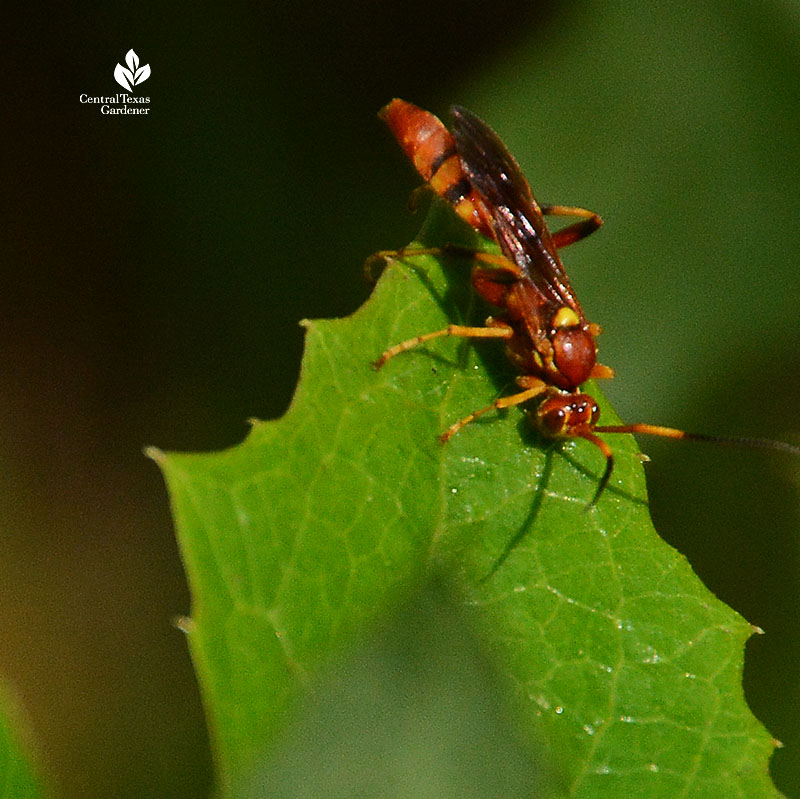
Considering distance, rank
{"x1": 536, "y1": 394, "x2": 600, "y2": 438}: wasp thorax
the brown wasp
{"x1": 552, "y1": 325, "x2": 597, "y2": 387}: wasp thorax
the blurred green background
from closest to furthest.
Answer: {"x1": 536, "y1": 394, "x2": 600, "y2": 438}: wasp thorax
the brown wasp
{"x1": 552, "y1": 325, "x2": 597, "y2": 387}: wasp thorax
the blurred green background

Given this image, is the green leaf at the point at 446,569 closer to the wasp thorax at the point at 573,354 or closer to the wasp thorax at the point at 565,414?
the wasp thorax at the point at 565,414

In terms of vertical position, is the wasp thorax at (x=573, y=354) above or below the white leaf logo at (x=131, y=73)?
below

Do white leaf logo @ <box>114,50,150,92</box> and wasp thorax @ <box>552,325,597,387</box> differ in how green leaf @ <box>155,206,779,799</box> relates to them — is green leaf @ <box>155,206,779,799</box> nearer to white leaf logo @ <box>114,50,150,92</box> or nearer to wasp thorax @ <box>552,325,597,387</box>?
wasp thorax @ <box>552,325,597,387</box>

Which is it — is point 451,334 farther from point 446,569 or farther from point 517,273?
point 446,569

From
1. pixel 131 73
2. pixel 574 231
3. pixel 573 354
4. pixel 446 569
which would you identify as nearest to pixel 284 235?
pixel 131 73

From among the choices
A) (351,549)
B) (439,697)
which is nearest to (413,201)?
(351,549)

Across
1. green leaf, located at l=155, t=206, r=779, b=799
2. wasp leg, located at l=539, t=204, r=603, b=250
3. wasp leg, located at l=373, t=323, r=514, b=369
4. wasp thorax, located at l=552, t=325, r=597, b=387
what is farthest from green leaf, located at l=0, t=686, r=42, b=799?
wasp leg, located at l=539, t=204, r=603, b=250

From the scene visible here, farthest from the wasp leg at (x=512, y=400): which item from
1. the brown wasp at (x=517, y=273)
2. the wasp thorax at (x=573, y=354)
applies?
the wasp thorax at (x=573, y=354)
